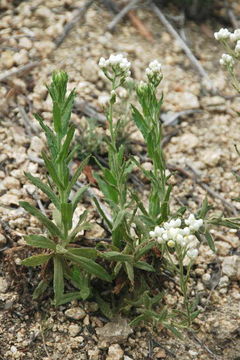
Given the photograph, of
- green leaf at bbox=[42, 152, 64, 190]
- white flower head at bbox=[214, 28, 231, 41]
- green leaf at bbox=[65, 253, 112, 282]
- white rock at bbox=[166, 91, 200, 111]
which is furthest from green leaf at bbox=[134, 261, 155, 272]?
white rock at bbox=[166, 91, 200, 111]

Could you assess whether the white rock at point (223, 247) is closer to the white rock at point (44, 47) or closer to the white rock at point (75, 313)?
the white rock at point (75, 313)

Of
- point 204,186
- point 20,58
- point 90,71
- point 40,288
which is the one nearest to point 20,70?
point 20,58

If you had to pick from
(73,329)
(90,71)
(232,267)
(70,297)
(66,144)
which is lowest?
(232,267)

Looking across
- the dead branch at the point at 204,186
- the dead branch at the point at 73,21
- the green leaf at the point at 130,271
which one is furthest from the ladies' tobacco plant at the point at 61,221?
the dead branch at the point at 73,21

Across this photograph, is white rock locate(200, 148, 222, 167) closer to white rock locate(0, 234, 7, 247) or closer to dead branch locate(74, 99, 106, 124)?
dead branch locate(74, 99, 106, 124)

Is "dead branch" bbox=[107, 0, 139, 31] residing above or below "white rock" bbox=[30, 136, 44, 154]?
above

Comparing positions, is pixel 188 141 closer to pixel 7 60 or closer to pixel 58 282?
pixel 7 60

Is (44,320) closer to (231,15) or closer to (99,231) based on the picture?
(99,231)
